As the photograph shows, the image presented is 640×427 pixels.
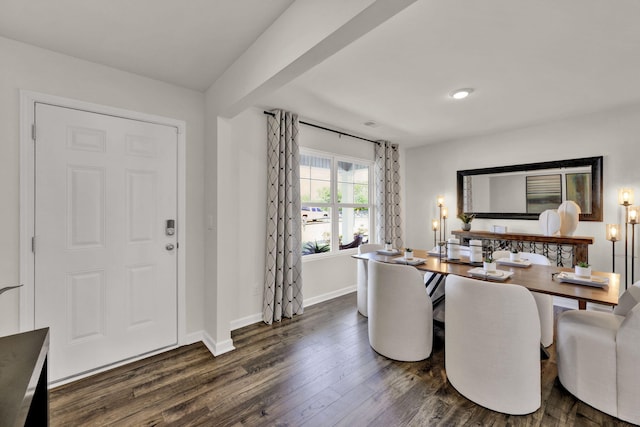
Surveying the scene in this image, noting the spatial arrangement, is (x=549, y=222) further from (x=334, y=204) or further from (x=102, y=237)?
(x=102, y=237)

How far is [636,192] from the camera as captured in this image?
3113 millimetres

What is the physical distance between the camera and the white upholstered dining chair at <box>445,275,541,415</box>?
169 cm

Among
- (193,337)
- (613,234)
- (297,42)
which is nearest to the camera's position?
(297,42)

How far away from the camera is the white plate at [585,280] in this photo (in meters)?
1.85

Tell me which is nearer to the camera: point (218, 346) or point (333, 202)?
point (218, 346)

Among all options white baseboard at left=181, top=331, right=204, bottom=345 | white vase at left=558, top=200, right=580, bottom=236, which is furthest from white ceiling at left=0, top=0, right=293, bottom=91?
white vase at left=558, top=200, right=580, bottom=236

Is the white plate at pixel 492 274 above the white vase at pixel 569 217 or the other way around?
the other way around

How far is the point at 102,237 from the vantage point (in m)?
2.24

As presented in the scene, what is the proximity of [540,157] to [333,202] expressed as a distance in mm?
2807

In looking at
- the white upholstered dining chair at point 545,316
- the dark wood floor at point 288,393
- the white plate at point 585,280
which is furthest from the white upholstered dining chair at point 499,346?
the white upholstered dining chair at point 545,316

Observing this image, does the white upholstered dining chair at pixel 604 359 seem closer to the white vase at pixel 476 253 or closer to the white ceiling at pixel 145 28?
the white vase at pixel 476 253

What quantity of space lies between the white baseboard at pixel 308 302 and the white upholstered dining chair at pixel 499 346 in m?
2.09

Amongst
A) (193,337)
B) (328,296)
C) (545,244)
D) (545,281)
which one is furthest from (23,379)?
(545,244)

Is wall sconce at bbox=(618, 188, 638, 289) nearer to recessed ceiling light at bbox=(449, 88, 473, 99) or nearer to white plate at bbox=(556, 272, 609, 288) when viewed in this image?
white plate at bbox=(556, 272, 609, 288)
